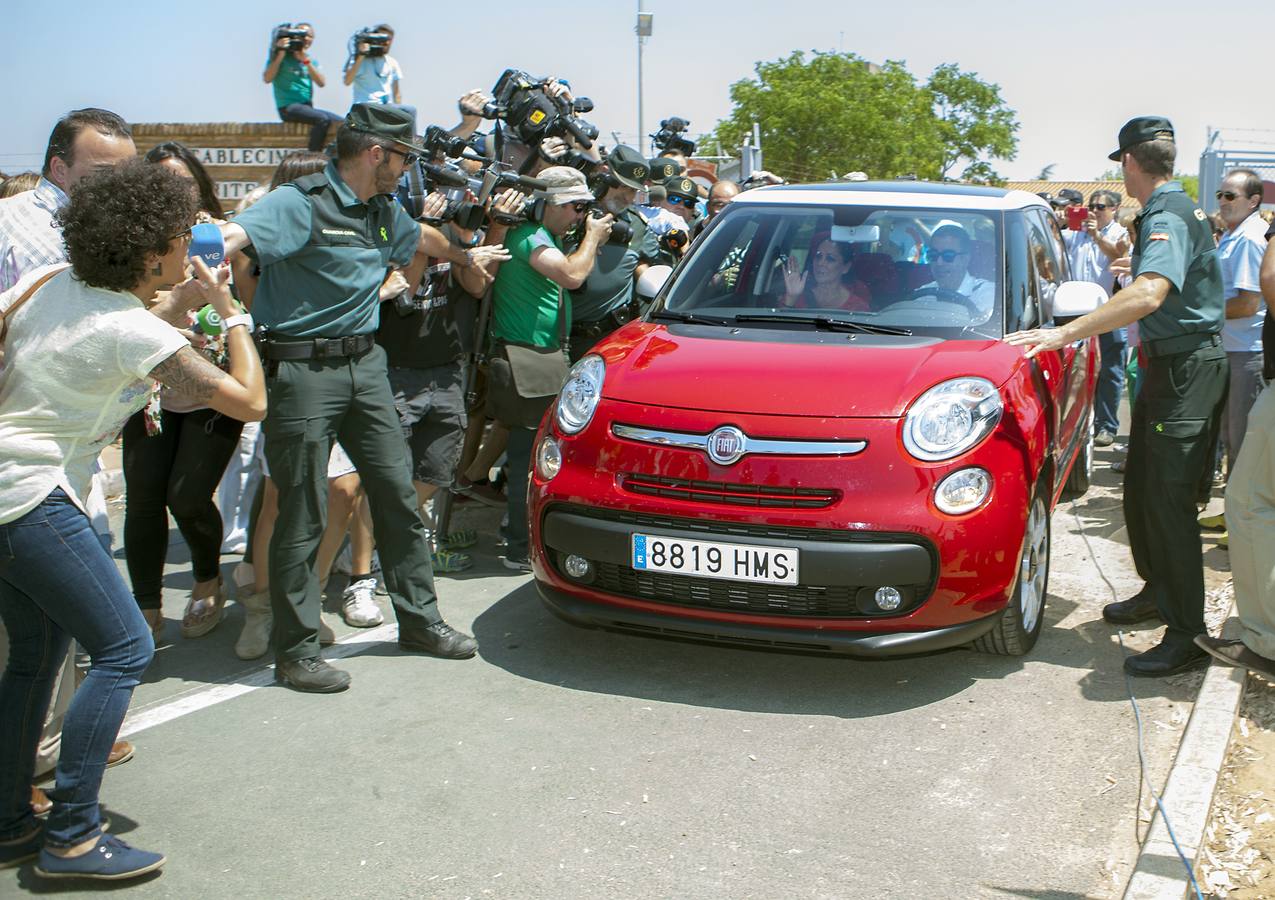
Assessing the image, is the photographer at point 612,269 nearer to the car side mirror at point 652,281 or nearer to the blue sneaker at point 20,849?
the car side mirror at point 652,281

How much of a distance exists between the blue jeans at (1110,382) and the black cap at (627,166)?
4.72 m

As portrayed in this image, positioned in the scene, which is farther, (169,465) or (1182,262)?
(169,465)

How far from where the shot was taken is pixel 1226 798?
394 cm

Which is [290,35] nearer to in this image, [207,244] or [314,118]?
[314,118]

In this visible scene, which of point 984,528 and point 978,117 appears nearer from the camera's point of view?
point 984,528

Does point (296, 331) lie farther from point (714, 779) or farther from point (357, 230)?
point (714, 779)

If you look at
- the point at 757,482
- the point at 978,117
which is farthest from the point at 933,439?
the point at 978,117

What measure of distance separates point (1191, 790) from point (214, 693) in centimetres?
337

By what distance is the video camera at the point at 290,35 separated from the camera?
12203 mm

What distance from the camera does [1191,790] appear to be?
3.79 m

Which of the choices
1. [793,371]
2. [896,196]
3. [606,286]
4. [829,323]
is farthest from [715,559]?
[606,286]

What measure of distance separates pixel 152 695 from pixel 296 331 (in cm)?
147

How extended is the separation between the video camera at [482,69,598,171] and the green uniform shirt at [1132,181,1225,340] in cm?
337

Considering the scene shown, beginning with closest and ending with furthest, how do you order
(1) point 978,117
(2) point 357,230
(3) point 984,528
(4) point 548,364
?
(3) point 984,528
(2) point 357,230
(4) point 548,364
(1) point 978,117
